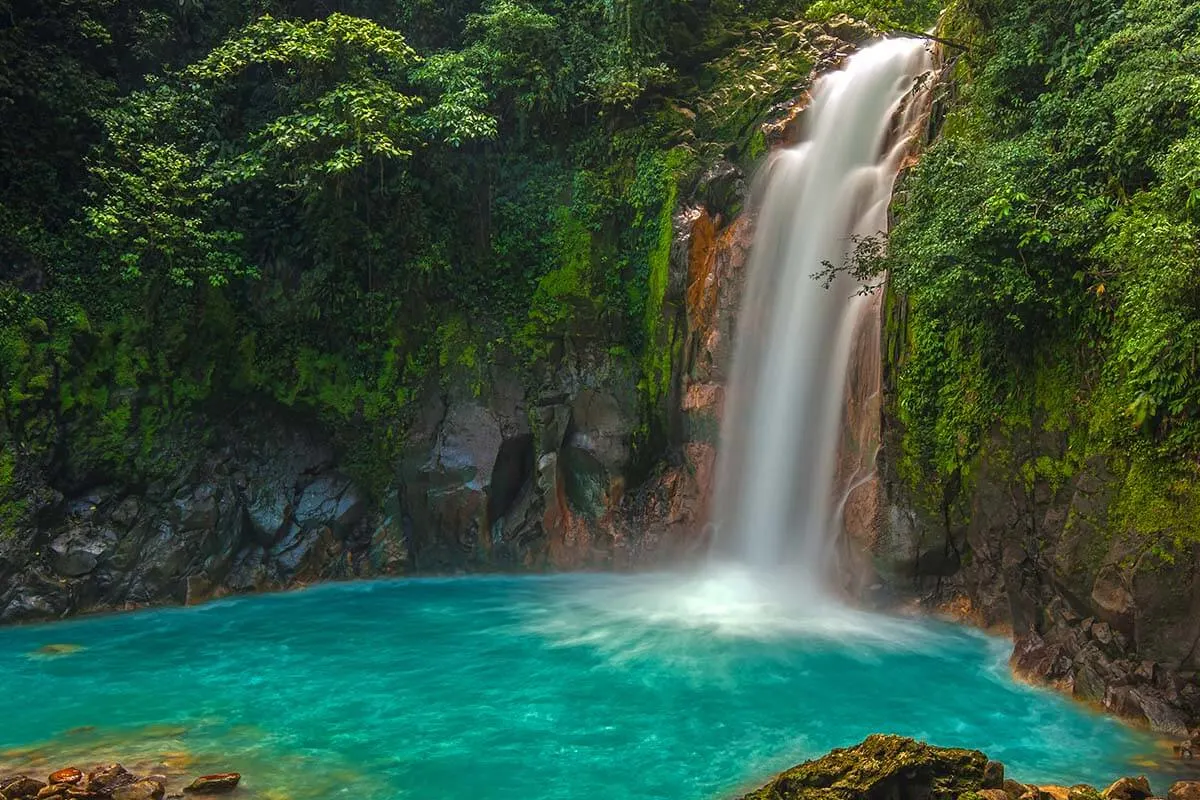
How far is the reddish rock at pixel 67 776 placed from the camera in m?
7.14

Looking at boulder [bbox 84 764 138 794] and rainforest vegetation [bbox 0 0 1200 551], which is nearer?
boulder [bbox 84 764 138 794]

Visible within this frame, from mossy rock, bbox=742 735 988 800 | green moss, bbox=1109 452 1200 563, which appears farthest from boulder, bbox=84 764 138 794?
green moss, bbox=1109 452 1200 563

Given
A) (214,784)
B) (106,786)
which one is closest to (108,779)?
(106,786)

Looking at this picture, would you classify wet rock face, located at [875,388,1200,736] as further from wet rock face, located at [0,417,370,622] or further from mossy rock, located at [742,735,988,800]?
wet rock face, located at [0,417,370,622]

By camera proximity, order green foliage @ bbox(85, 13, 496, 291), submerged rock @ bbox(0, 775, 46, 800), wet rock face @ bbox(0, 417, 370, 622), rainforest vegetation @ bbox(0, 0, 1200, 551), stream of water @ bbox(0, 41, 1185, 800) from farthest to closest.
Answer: green foliage @ bbox(85, 13, 496, 291), wet rock face @ bbox(0, 417, 370, 622), rainforest vegetation @ bbox(0, 0, 1200, 551), stream of water @ bbox(0, 41, 1185, 800), submerged rock @ bbox(0, 775, 46, 800)

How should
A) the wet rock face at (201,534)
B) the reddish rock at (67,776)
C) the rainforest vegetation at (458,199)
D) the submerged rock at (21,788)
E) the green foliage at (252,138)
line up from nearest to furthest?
the submerged rock at (21,788)
the reddish rock at (67,776)
the rainforest vegetation at (458,199)
the wet rock face at (201,534)
the green foliage at (252,138)

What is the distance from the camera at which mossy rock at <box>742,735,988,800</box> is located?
6.34 metres

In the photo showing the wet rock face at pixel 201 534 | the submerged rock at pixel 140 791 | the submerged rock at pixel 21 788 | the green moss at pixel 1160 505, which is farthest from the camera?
the wet rock face at pixel 201 534

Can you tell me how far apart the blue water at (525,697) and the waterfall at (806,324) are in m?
1.34

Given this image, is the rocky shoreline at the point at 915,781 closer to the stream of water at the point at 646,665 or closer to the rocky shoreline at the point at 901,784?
the rocky shoreline at the point at 901,784

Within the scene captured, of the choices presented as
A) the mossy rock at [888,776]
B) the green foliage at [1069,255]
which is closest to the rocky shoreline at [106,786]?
the mossy rock at [888,776]

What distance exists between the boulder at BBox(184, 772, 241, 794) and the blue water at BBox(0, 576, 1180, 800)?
0.25 metres

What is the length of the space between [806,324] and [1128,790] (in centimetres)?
840

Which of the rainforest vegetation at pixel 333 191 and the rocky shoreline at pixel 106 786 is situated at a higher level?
the rainforest vegetation at pixel 333 191
